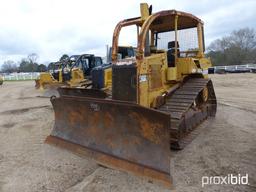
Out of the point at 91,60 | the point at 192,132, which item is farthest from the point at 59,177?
the point at 91,60

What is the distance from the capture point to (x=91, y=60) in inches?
601

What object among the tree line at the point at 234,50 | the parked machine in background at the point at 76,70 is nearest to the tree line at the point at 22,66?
the tree line at the point at 234,50

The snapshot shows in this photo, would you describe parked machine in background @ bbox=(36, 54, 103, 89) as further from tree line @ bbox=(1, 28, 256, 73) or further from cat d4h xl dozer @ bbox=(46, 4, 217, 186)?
tree line @ bbox=(1, 28, 256, 73)

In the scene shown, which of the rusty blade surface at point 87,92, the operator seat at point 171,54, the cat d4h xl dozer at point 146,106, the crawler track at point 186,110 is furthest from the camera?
the rusty blade surface at point 87,92

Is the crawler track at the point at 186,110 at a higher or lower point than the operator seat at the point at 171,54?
lower

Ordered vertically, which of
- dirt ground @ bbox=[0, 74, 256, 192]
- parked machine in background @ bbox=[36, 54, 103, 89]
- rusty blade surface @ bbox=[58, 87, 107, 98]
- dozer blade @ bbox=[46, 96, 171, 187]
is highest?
parked machine in background @ bbox=[36, 54, 103, 89]

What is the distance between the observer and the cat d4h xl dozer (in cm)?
412

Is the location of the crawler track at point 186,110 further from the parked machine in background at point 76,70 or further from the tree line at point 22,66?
the tree line at point 22,66

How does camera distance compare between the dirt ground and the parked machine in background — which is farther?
the parked machine in background

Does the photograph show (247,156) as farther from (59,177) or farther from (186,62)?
(59,177)

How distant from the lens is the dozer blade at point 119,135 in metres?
4.00

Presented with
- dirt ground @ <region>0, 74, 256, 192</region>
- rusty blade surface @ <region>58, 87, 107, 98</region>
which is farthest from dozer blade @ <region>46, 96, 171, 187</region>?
rusty blade surface @ <region>58, 87, 107, 98</region>

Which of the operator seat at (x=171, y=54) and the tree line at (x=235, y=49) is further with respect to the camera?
the tree line at (x=235, y=49)

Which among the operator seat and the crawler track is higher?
the operator seat
